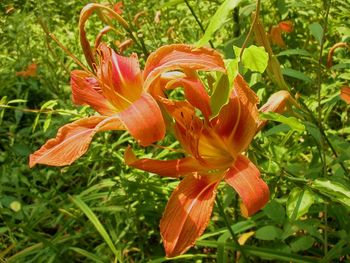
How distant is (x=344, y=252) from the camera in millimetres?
1175

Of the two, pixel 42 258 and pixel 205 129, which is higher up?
pixel 205 129

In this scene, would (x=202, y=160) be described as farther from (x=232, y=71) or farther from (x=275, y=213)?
(x=275, y=213)

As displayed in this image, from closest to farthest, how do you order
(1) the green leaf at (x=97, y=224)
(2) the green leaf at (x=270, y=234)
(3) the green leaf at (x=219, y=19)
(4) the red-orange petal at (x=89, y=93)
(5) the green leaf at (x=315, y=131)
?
(3) the green leaf at (x=219, y=19) → (4) the red-orange petal at (x=89, y=93) → (5) the green leaf at (x=315, y=131) → (2) the green leaf at (x=270, y=234) → (1) the green leaf at (x=97, y=224)

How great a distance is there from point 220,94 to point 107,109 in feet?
0.77

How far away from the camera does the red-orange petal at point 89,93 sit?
0.84m

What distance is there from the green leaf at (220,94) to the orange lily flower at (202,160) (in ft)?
0.16

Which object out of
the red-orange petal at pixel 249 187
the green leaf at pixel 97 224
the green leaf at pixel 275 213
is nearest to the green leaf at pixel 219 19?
Result: the red-orange petal at pixel 249 187

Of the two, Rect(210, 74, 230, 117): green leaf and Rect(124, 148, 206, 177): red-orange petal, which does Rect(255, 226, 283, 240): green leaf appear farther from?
Rect(210, 74, 230, 117): green leaf

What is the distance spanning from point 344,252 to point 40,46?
3.24 m

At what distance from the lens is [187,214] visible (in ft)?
2.26

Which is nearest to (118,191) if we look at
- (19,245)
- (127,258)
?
(127,258)

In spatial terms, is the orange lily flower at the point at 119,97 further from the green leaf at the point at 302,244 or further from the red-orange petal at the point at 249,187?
the green leaf at the point at 302,244

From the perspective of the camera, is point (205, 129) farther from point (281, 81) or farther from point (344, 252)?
point (344, 252)

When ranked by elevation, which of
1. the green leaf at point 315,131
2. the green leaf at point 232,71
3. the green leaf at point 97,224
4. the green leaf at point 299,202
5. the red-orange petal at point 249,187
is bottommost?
the green leaf at point 97,224
